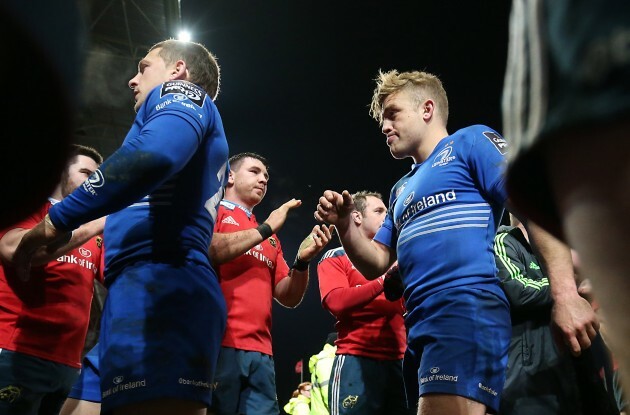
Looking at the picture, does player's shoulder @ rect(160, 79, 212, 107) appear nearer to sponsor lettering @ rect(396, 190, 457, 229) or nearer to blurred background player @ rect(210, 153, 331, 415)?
sponsor lettering @ rect(396, 190, 457, 229)

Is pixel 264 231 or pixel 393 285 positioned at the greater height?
pixel 264 231

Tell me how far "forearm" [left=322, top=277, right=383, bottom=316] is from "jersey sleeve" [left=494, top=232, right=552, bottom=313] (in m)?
1.32

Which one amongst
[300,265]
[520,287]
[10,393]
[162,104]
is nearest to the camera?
[162,104]

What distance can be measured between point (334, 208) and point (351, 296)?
1521 mm

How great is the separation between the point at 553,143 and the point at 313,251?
3.01m

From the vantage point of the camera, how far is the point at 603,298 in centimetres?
51

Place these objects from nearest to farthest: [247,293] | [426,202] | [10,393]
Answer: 1. [426,202]
2. [10,393]
3. [247,293]

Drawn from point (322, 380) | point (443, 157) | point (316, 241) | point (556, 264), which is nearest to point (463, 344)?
point (556, 264)

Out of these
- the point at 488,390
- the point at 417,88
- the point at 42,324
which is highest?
the point at 417,88

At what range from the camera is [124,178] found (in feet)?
5.26

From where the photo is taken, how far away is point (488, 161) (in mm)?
2215

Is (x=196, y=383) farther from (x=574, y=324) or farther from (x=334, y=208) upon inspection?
(x=334, y=208)

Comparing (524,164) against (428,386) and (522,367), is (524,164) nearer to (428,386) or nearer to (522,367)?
(428,386)

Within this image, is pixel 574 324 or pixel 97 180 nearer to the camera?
pixel 574 324
